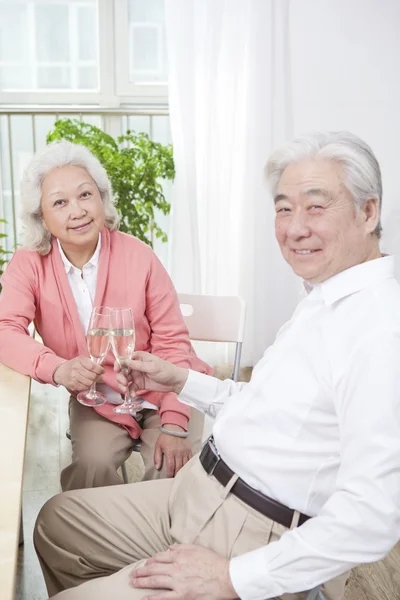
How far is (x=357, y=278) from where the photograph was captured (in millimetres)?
1208

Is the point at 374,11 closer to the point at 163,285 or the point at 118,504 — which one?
the point at 163,285

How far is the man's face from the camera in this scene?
123 centimetres

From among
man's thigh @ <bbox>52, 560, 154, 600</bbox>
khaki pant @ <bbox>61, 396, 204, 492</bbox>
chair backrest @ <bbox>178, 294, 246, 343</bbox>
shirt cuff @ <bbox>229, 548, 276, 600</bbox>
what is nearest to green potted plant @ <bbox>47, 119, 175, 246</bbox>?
chair backrest @ <bbox>178, 294, 246, 343</bbox>

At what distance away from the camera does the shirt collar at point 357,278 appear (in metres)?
1.20

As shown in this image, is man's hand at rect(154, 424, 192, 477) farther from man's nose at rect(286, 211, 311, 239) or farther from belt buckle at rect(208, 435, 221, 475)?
man's nose at rect(286, 211, 311, 239)

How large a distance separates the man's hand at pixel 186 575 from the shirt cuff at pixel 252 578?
2 cm

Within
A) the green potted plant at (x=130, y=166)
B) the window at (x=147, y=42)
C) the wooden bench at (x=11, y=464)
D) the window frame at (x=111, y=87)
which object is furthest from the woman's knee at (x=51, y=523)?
the window at (x=147, y=42)

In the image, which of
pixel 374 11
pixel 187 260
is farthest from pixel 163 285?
pixel 374 11

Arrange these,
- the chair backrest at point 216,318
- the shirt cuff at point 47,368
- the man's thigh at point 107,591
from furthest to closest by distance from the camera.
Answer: the chair backrest at point 216,318 < the shirt cuff at point 47,368 < the man's thigh at point 107,591

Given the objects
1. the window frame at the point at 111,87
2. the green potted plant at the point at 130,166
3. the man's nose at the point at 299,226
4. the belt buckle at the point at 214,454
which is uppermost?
the window frame at the point at 111,87

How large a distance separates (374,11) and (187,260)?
Result: 5.49ft

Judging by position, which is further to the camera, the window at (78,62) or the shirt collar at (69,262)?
the window at (78,62)

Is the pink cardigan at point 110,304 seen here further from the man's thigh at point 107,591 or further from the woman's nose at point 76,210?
the man's thigh at point 107,591

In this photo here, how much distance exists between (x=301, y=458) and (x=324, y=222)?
438 mm
